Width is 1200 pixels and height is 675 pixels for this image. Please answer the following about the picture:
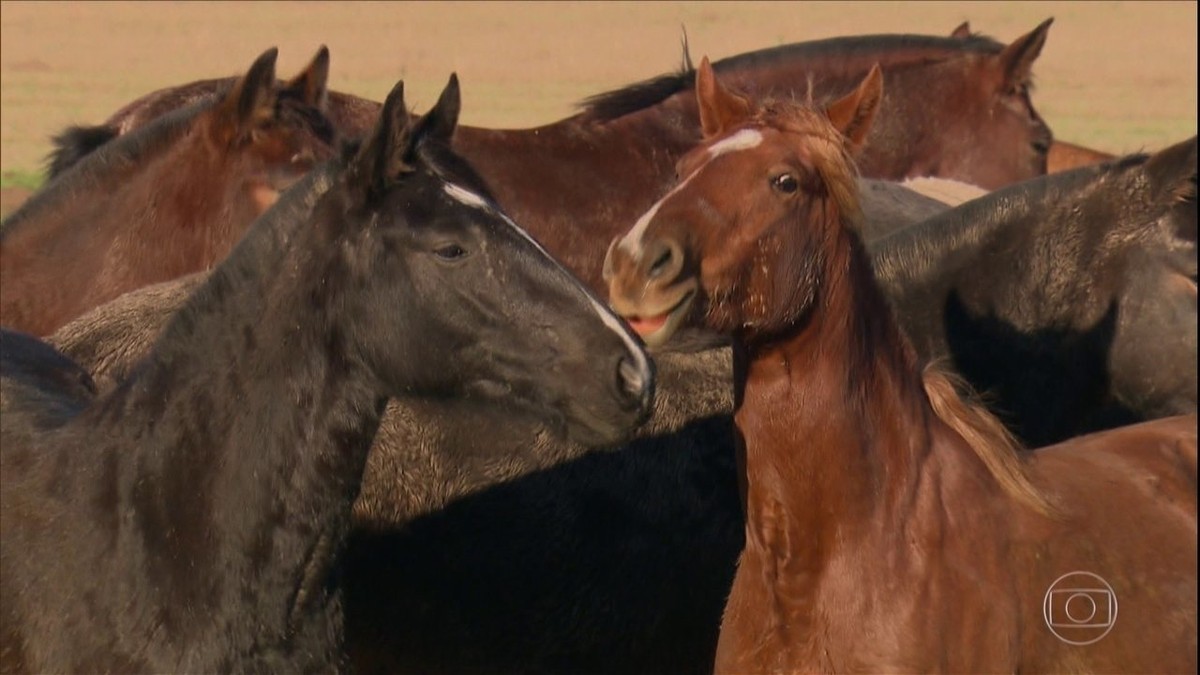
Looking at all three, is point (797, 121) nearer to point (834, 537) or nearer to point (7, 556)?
point (834, 537)

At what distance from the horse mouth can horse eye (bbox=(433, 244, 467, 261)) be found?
389mm

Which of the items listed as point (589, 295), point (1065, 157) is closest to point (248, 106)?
point (589, 295)

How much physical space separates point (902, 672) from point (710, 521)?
148 cm

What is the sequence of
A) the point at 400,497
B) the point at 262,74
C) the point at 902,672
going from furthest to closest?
the point at 262,74
the point at 400,497
the point at 902,672

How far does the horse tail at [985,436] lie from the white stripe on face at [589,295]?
2.38 feet

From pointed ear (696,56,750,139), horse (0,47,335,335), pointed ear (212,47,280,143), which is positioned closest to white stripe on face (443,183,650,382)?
pointed ear (696,56,750,139)

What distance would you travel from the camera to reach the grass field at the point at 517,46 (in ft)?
104

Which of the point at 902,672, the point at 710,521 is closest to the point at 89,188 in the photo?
the point at 710,521

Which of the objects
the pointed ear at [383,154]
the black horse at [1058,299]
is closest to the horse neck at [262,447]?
the pointed ear at [383,154]

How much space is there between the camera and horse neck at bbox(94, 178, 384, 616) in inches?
157

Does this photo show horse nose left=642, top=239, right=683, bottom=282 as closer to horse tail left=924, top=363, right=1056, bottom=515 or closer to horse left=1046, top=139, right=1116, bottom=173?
horse tail left=924, top=363, right=1056, bottom=515

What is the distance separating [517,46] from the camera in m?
44.6

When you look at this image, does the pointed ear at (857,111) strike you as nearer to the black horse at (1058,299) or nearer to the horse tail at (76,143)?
the black horse at (1058,299)

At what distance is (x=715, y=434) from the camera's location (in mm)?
5383
